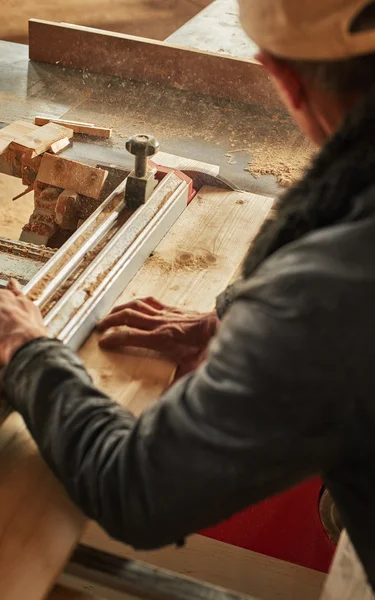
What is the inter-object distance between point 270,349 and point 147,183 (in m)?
1.23

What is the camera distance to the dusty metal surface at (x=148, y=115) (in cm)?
282

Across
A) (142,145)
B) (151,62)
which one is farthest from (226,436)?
(151,62)

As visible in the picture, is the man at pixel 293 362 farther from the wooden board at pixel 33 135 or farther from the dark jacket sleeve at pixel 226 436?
the wooden board at pixel 33 135

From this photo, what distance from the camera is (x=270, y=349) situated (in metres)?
0.75

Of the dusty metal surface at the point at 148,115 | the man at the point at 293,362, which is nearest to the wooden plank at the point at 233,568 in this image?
the man at the point at 293,362

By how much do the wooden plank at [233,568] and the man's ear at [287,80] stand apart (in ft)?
3.93

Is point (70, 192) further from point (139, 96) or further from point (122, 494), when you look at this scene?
point (122, 494)

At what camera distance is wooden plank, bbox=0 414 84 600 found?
99cm

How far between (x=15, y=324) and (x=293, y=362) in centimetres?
63

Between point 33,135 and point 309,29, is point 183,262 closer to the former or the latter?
point 309,29

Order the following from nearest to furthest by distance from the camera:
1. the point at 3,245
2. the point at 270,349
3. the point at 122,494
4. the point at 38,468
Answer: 1. the point at 270,349
2. the point at 122,494
3. the point at 38,468
4. the point at 3,245

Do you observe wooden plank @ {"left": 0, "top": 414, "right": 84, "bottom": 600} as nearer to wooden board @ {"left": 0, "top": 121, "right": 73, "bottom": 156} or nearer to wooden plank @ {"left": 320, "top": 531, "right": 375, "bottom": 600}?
wooden plank @ {"left": 320, "top": 531, "right": 375, "bottom": 600}

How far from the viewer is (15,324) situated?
3.92 feet

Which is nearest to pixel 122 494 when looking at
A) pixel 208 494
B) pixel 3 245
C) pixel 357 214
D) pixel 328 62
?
pixel 208 494
